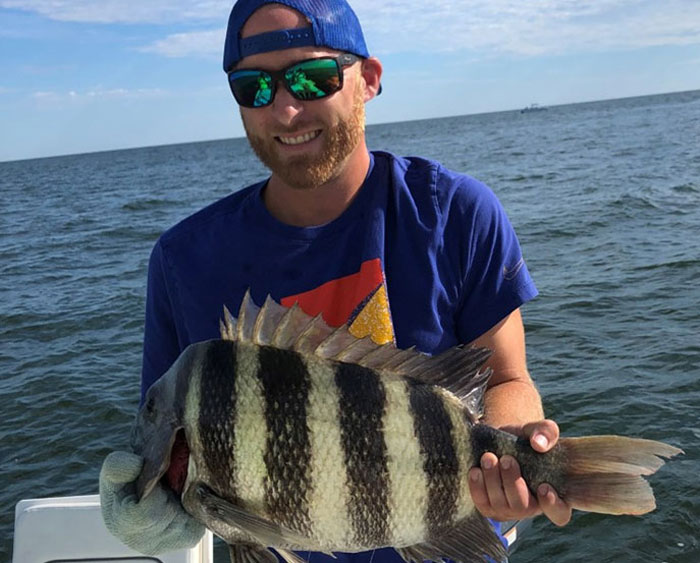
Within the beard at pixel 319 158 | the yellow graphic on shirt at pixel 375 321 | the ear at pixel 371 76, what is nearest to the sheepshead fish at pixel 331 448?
the yellow graphic on shirt at pixel 375 321

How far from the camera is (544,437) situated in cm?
187

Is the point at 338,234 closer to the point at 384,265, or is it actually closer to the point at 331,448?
the point at 384,265

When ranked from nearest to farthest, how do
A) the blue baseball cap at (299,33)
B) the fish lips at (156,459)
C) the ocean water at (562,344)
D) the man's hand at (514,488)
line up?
the man's hand at (514,488) → the fish lips at (156,459) → the blue baseball cap at (299,33) → the ocean water at (562,344)

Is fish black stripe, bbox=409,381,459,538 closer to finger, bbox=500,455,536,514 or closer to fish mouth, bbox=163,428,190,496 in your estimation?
finger, bbox=500,455,536,514

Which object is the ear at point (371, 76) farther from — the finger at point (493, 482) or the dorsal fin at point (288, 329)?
the finger at point (493, 482)

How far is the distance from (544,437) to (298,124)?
4.39 feet

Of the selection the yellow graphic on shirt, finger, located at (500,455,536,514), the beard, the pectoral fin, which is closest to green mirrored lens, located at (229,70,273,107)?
the beard

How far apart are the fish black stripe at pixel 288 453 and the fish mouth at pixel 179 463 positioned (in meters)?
0.28

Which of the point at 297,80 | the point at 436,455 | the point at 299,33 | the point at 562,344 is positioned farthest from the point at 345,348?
the point at 562,344

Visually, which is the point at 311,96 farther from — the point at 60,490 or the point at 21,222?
the point at 21,222

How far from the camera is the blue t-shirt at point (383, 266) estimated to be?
2.48 metres

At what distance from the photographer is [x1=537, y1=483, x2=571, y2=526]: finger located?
1866mm

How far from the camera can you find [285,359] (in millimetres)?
1978

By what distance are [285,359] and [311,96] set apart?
99 centimetres
